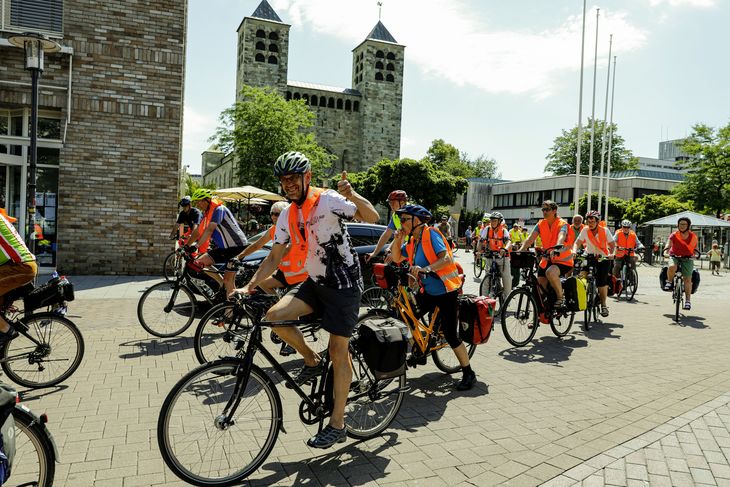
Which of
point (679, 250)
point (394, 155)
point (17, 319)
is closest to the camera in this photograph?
point (17, 319)

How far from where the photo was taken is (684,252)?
11133mm

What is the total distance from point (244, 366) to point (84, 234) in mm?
12824

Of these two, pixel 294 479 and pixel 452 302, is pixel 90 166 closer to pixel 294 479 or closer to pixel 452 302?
pixel 452 302

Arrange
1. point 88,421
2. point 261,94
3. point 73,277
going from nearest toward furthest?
point 88,421 → point 73,277 → point 261,94

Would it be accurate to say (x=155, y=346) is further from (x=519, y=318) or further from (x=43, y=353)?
(x=519, y=318)

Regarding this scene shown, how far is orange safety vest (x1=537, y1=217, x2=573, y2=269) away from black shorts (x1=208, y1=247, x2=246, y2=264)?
4430 millimetres

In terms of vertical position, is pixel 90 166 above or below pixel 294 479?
above

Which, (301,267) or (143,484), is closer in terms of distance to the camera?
(143,484)

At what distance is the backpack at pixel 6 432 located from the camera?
7.62ft

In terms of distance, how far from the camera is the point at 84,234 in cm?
1448

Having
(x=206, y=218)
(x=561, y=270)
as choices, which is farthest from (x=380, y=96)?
(x=206, y=218)

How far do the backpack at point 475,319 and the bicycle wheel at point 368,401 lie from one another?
1478 mm

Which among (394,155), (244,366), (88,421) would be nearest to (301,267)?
(244,366)

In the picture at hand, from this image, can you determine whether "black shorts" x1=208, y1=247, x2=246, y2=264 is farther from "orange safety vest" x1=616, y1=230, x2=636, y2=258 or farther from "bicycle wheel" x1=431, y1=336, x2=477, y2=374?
"orange safety vest" x1=616, y1=230, x2=636, y2=258
